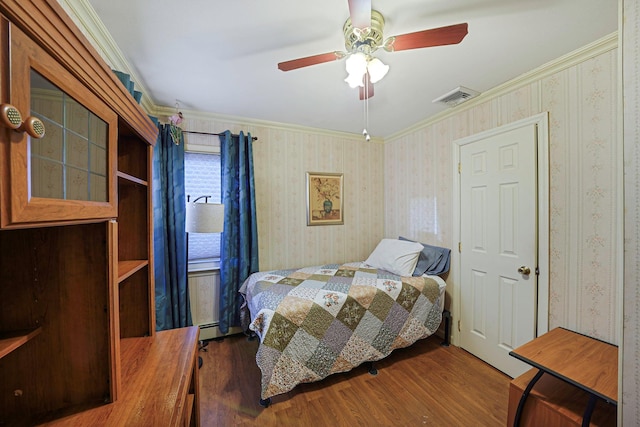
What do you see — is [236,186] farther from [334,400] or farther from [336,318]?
[334,400]

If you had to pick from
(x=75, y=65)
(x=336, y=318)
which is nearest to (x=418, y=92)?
(x=336, y=318)

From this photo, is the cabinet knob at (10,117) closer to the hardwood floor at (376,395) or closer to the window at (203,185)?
the hardwood floor at (376,395)

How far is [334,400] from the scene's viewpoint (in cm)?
181

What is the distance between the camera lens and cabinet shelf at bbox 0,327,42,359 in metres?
0.61

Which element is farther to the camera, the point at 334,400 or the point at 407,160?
the point at 407,160

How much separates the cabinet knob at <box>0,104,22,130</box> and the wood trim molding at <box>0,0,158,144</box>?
0.18 metres

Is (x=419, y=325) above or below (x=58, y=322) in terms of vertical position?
below

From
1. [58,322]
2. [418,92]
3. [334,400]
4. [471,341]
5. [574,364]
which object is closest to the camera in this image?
[58,322]

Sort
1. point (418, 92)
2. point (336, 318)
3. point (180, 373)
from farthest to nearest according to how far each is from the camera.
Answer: point (418, 92) → point (336, 318) → point (180, 373)

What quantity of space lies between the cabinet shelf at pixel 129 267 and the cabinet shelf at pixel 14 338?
0.80 feet

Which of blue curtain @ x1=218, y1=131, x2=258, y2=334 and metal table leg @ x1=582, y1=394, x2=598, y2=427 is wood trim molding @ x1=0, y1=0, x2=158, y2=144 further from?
metal table leg @ x1=582, y1=394, x2=598, y2=427

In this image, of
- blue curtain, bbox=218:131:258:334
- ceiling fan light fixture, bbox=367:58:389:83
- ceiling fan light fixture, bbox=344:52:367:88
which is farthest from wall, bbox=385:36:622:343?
blue curtain, bbox=218:131:258:334

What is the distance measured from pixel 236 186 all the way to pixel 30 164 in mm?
2191

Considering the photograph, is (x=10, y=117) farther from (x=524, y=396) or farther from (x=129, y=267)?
(x=524, y=396)
